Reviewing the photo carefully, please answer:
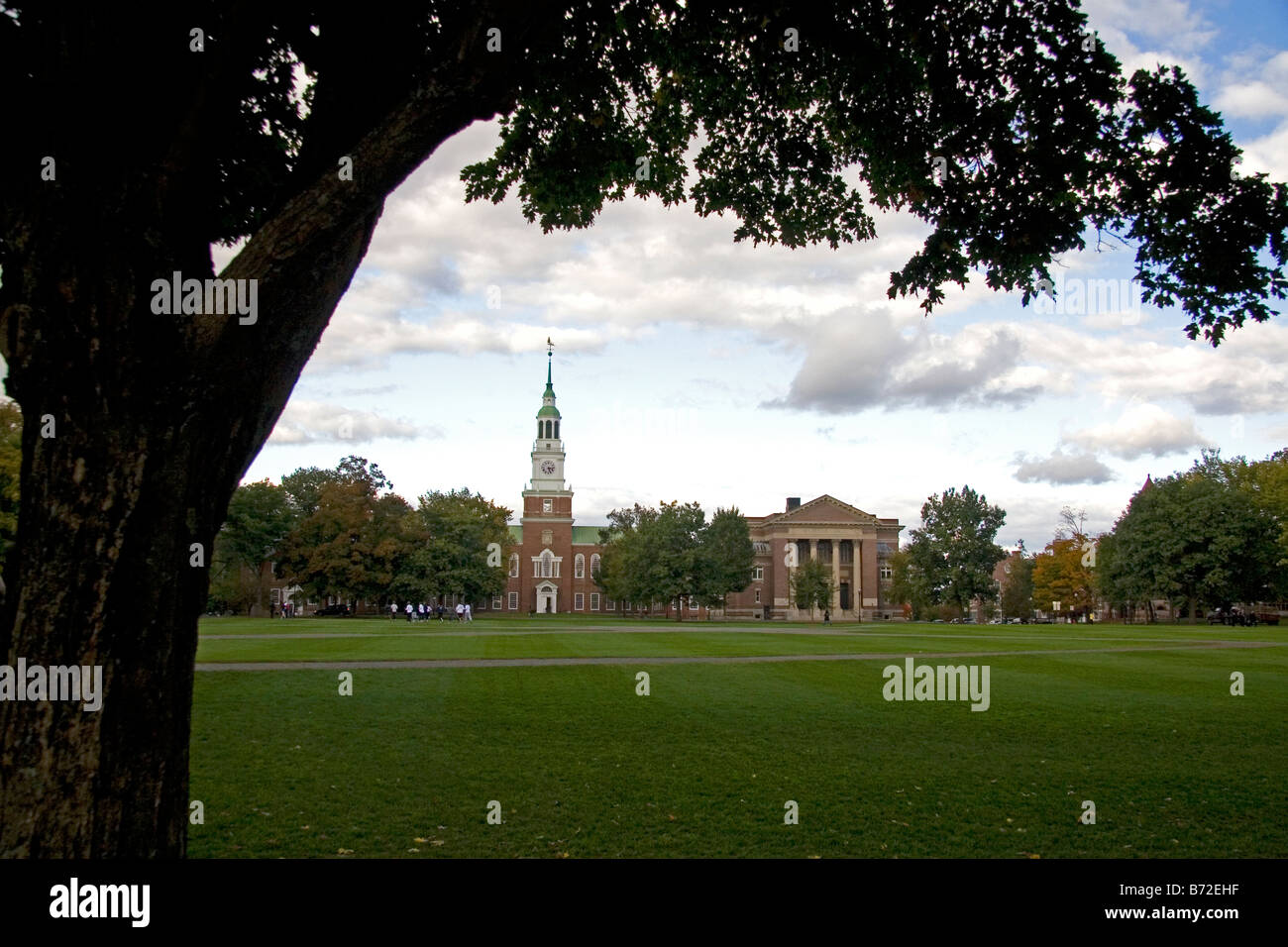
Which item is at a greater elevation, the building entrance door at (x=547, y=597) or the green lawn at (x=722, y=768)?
the green lawn at (x=722, y=768)

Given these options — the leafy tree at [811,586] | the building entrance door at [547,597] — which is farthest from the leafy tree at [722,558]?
the building entrance door at [547,597]

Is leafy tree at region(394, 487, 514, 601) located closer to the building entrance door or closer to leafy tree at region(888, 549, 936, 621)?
the building entrance door

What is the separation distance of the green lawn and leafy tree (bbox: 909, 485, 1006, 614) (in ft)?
206

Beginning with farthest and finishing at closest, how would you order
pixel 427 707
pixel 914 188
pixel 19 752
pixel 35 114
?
pixel 427 707
pixel 914 188
pixel 35 114
pixel 19 752

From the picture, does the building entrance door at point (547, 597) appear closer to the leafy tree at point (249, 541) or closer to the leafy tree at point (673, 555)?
the leafy tree at point (673, 555)

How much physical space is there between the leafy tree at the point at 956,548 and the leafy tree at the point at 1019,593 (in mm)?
19363

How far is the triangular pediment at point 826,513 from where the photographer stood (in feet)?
332

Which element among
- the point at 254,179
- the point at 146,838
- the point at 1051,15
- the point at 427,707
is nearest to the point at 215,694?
the point at 427,707

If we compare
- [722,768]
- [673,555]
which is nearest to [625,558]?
[673,555]

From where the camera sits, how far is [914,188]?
8.70m

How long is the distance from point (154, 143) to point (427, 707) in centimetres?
1143

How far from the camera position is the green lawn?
7.26m

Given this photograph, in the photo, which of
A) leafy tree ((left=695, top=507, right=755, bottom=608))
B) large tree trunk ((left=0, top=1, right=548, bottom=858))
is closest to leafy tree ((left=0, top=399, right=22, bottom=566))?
large tree trunk ((left=0, top=1, right=548, bottom=858))
